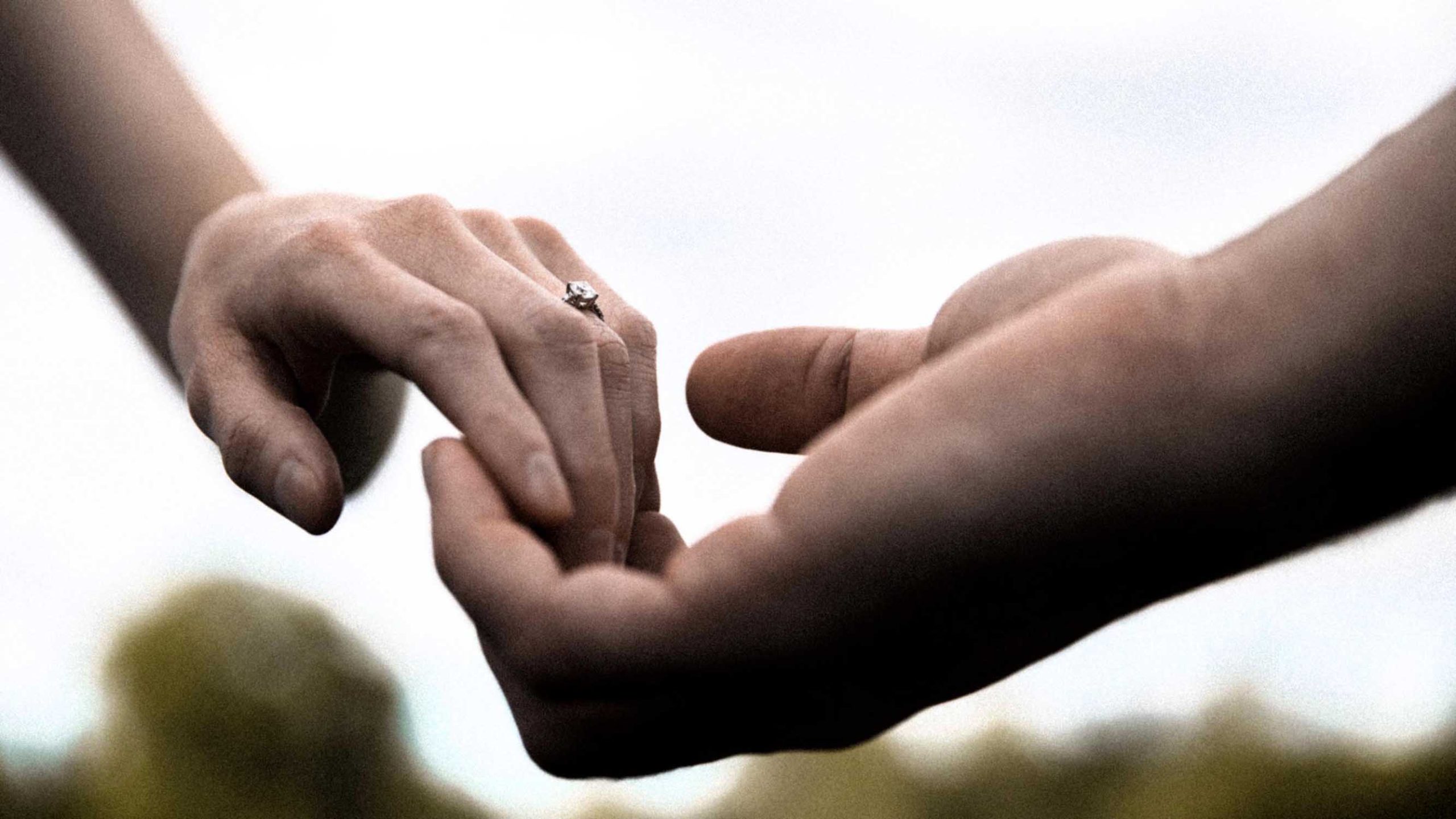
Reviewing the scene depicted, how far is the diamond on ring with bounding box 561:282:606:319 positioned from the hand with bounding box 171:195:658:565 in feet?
0.03

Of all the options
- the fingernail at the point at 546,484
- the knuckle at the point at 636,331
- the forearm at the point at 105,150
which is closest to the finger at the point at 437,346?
Result: the fingernail at the point at 546,484

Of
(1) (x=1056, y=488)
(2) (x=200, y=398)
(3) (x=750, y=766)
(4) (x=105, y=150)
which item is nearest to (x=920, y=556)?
(1) (x=1056, y=488)

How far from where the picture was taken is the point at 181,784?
506 cm

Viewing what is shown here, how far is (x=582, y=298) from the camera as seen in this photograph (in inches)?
28.4

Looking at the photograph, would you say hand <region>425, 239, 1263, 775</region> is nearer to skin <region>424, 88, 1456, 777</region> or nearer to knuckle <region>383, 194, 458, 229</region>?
skin <region>424, 88, 1456, 777</region>

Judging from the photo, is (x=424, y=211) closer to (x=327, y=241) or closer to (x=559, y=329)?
(x=327, y=241)

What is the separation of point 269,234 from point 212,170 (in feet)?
1.08

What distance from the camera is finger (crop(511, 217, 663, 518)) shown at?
0.66m

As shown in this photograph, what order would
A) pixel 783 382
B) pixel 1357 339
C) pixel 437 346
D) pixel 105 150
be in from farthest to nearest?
pixel 105 150 → pixel 783 382 → pixel 437 346 → pixel 1357 339

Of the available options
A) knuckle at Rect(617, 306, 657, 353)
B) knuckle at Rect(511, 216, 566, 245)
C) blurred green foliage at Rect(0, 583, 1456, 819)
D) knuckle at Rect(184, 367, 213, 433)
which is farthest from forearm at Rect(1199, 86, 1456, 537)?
blurred green foliage at Rect(0, 583, 1456, 819)

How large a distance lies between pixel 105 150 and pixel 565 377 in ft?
2.20

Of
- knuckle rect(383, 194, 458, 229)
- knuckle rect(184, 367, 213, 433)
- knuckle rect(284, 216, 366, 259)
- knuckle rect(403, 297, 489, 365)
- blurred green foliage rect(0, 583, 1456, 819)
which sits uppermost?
knuckle rect(284, 216, 366, 259)

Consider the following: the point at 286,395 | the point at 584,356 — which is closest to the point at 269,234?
the point at 286,395

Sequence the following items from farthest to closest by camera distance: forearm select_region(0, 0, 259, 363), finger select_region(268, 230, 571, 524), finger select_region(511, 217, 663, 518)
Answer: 1. forearm select_region(0, 0, 259, 363)
2. finger select_region(511, 217, 663, 518)
3. finger select_region(268, 230, 571, 524)
